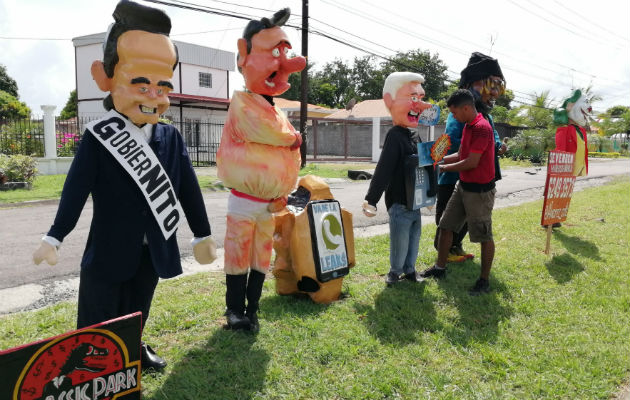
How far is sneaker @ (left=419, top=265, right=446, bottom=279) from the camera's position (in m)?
4.55

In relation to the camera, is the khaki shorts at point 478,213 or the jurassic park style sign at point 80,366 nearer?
the jurassic park style sign at point 80,366

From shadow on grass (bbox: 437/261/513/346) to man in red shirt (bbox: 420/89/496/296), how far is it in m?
0.13

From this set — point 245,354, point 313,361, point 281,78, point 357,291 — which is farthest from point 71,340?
point 357,291

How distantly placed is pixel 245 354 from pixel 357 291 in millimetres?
1403

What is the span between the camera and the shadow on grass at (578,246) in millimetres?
5477

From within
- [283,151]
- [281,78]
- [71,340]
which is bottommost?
[71,340]

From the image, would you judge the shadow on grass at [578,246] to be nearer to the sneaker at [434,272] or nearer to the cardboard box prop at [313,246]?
the sneaker at [434,272]

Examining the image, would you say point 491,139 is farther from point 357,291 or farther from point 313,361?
point 313,361

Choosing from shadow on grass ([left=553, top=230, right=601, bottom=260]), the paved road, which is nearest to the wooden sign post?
shadow on grass ([left=553, top=230, right=601, bottom=260])

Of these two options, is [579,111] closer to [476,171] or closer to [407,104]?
[476,171]

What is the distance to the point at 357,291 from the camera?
161 inches

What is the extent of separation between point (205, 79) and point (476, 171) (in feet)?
86.3

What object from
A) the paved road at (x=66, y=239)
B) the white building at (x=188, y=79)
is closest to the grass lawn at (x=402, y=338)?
the paved road at (x=66, y=239)

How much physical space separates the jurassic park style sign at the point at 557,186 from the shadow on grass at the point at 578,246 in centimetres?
37
